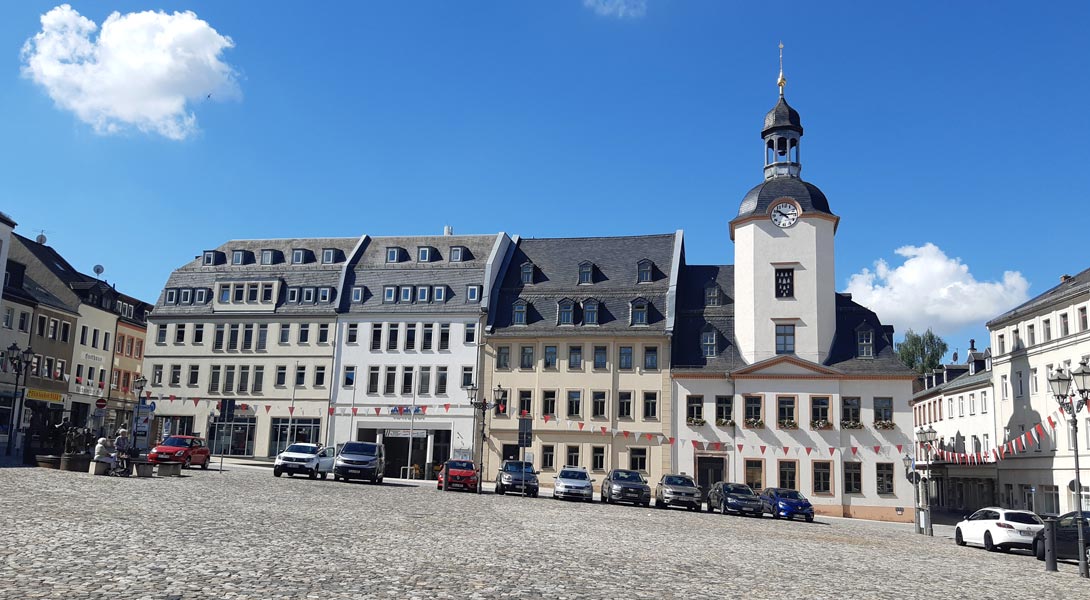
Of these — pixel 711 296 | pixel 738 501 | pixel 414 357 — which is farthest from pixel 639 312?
pixel 738 501

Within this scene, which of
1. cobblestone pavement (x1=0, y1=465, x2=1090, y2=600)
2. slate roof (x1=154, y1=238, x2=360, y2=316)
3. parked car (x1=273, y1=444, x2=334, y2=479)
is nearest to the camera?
cobblestone pavement (x1=0, y1=465, x2=1090, y2=600)

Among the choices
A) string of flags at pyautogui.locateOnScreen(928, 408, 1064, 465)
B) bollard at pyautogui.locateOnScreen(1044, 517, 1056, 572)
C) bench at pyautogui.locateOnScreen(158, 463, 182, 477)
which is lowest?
bollard at pyautogui.locateOnScreen(1044, 517, 1056, 572)

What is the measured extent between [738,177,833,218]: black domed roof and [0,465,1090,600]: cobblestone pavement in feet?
88.2

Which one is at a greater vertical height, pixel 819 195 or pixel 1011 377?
pixel 819 195

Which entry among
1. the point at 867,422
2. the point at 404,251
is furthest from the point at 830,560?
the point at 404,251

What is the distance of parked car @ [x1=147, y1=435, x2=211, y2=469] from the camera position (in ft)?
129

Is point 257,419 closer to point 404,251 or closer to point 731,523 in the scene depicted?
point 404,251

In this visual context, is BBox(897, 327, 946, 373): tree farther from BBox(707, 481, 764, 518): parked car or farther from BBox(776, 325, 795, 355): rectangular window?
BBox(707, 481, 764, 518): parked car

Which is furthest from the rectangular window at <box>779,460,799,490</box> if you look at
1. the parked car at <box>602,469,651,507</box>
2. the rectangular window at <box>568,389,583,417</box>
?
the parked car at <box>602,469,651,507</box>

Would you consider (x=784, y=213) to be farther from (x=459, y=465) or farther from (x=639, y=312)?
(x=459, y=465)

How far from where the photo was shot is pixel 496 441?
178ft

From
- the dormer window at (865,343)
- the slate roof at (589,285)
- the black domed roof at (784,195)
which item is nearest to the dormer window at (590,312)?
the slate roof at (589,285)

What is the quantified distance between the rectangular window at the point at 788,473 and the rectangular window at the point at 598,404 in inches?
397

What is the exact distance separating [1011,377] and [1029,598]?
1748 inches
